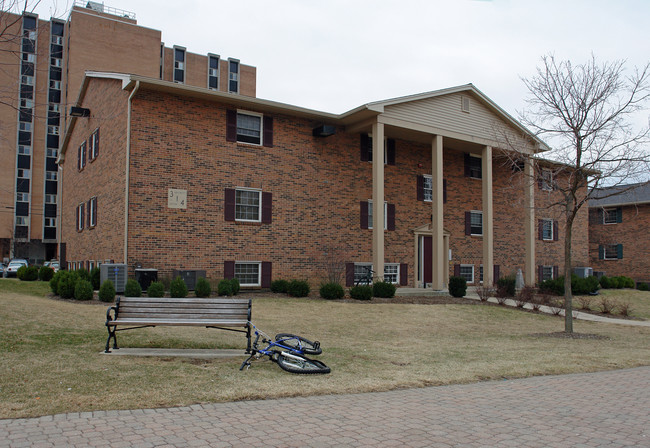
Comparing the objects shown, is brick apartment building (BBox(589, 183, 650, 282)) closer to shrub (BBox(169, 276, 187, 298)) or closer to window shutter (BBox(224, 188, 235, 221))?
window shutter (BBox(224, 188, 235, 221))

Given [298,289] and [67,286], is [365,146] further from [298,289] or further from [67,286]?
[67,286]

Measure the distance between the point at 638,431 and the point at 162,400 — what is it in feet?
15.5

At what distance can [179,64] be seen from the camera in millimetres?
65250

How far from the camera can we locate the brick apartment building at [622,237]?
35656mm

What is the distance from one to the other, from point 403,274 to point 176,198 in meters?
10.6

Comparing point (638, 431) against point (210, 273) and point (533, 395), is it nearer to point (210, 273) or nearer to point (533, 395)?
point (533, 395)

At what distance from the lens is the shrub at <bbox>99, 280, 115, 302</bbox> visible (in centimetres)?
1487

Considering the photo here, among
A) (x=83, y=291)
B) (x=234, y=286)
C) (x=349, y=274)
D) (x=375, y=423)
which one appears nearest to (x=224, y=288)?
(x=234, y=286)

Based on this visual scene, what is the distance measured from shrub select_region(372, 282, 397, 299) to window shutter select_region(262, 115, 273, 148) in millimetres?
6460

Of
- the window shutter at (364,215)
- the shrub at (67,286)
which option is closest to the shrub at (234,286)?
the shrub at (67,286)

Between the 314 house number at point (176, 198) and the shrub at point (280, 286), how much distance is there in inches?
161

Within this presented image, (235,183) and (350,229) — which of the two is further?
(350,229)

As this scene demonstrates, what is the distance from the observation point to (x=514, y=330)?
14.4 m

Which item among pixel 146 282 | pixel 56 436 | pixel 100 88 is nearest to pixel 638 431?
pixel 56 436
